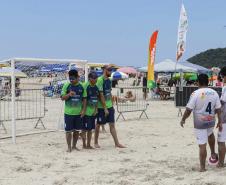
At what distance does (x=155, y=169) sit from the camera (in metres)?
7.19

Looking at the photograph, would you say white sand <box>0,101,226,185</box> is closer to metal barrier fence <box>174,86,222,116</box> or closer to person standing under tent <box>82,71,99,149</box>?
person standing under tent <box>82,71,99,149</box>

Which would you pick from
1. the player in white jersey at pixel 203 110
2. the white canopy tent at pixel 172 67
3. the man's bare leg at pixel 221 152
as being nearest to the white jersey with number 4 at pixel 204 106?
the player in white jersey at pixel 203 110

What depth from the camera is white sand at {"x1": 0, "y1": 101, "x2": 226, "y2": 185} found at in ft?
21.4

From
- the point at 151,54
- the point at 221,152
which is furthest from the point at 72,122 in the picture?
the point at 151,54

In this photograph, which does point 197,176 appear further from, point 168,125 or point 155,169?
point 168,125

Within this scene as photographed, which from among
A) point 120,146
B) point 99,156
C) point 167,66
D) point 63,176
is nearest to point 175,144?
point 120,146

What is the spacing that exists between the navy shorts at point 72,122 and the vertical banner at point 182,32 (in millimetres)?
13302

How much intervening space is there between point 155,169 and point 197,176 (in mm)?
833

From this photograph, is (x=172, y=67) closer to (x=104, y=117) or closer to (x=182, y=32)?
(x=182, y=32)

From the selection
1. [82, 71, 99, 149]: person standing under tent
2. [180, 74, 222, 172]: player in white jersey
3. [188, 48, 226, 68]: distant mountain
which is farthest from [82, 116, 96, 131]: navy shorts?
[188, 48, 226, 68]: distant mountain

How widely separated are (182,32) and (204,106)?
49.2 feet

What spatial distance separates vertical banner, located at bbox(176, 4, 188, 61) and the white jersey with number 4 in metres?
14.7

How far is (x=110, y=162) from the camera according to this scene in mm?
7789

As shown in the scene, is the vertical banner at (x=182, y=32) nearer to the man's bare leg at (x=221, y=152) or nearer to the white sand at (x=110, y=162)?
the white sand at (x=110, y=162)
